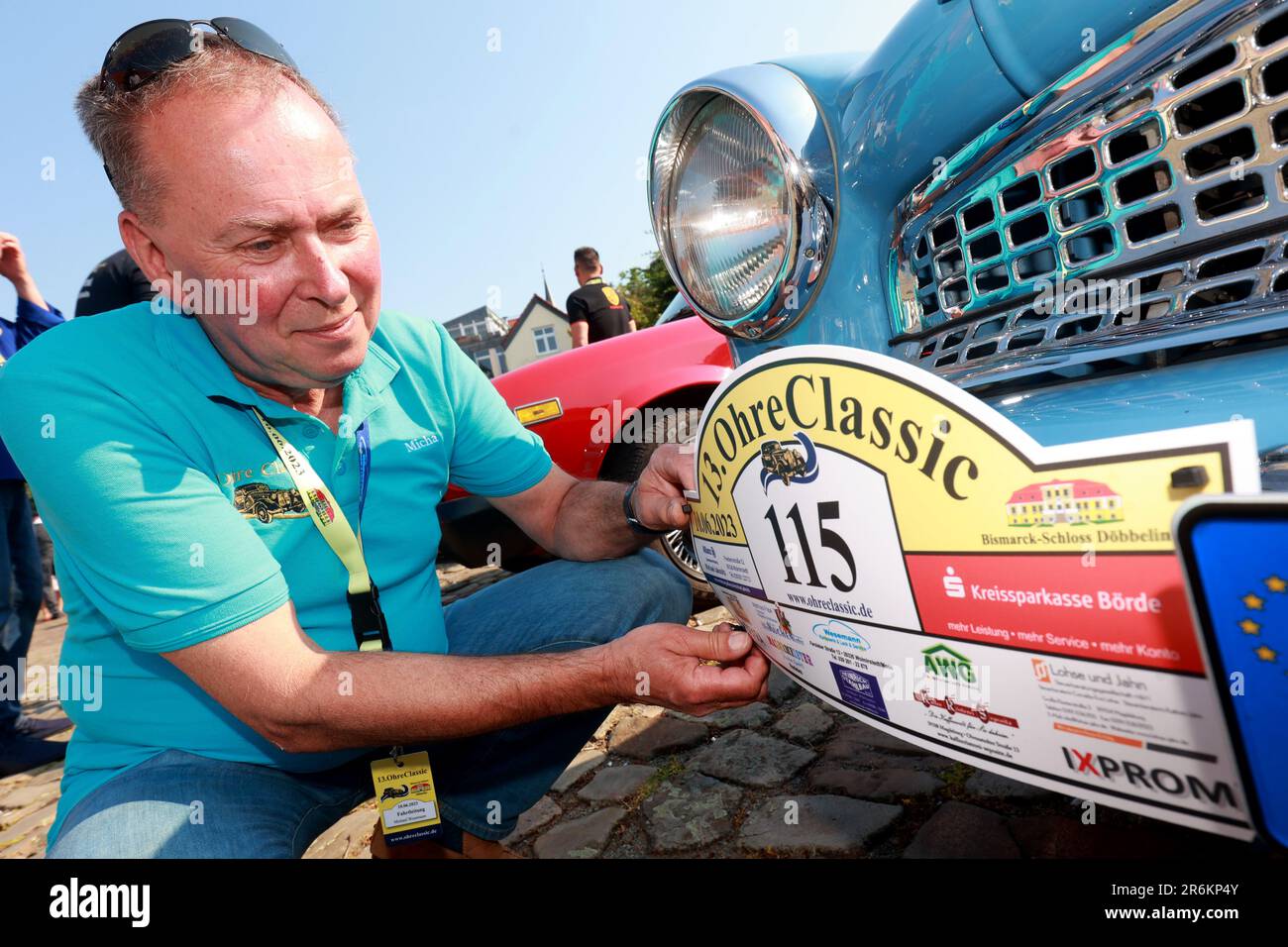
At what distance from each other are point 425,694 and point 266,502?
19.0 inches

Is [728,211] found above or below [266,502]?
above

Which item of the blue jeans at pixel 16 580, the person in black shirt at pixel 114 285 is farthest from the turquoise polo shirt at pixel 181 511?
the blue jeans at pixel 16 580

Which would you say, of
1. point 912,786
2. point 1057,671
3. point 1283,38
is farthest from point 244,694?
point 1283,38

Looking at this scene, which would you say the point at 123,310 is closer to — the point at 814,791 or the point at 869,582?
the point at 869,582

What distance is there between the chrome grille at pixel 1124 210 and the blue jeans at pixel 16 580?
3684 mm

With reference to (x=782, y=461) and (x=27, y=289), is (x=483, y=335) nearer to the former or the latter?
(x=27, y=289)

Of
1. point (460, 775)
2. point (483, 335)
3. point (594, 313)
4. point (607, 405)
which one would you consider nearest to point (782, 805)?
point (460, 775)

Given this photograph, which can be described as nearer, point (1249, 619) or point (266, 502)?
point (1249, 619)

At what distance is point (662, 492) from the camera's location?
175 cm

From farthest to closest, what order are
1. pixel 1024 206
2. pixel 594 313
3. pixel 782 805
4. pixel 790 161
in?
pixel 594 313, pixel 782 805, pixel 790 161, pixel 1024 206

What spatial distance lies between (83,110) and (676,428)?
2185mm

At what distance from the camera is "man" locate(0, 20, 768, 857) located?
139 cm

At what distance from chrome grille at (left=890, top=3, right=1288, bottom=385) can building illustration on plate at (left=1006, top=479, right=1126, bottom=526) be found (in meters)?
0.32

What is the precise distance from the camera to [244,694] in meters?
1.39
